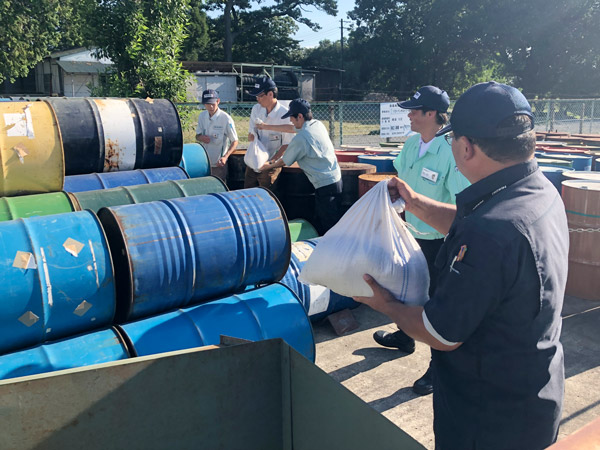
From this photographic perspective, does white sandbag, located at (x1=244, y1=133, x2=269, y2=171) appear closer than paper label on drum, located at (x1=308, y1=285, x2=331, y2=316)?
No

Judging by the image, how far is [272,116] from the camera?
6656 millimetres

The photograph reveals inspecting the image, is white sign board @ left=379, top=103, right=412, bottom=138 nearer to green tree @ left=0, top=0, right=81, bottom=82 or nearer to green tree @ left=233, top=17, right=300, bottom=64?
green tree @ left=0, top=0, right=81, bottom=82

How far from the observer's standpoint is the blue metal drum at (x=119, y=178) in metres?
4.64

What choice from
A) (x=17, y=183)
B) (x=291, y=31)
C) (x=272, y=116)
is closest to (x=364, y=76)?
(x=291, y=31)

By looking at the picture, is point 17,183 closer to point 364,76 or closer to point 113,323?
point 113,323

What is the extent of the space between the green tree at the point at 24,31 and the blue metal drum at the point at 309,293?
22.6 metres

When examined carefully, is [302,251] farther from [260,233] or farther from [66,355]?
[66,355]

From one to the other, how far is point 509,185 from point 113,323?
2.47 meters

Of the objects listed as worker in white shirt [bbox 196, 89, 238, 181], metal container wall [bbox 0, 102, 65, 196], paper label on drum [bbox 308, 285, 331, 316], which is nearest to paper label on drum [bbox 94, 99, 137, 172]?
metal container wall [bbox 0, 102, 65, 196]

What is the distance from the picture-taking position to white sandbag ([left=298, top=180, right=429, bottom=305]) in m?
2.29

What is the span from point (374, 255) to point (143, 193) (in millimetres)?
2720

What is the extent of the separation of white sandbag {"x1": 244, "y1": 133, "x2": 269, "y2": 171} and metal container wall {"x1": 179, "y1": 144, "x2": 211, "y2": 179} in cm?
49

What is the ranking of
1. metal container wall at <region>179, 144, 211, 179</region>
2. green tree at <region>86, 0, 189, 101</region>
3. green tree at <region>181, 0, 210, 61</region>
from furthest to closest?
green tree at <region>181, 0, 210, 61</region>, green tree at <region>86, 0, 189, 101</region>, metal container wall at <region>179, 144, 211, 179</region>

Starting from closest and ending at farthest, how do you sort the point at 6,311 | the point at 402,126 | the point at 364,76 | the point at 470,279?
the point at 470,279 < the point at 6,311 < the point at 402,126 < the point at 364,76
